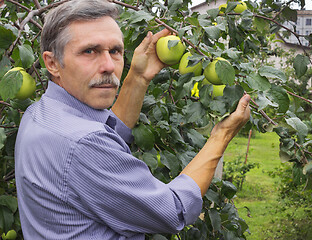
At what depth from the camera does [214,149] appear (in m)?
1.34

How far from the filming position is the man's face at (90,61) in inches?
48.2

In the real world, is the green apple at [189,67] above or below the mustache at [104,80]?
below

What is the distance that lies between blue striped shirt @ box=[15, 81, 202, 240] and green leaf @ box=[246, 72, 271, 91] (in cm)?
37

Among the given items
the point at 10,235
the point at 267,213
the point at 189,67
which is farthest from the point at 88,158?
the point at 267,213

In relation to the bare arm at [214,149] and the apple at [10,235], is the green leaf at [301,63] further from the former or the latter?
the apple at [10,235]

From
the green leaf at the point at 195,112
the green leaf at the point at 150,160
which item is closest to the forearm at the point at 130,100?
the green leaf at the point at 150,160

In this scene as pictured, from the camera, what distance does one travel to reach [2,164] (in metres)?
1.72

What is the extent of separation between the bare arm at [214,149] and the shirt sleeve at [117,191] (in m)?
0.13

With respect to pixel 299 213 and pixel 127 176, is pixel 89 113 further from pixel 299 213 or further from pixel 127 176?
pixel 299 213

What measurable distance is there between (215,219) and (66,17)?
109cm

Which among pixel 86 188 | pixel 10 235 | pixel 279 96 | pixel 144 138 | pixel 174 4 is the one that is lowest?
pixel 10 235

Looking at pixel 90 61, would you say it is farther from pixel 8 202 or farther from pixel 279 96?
pixel 8 202

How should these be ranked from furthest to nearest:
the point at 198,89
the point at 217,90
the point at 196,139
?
the point at 196,139 < the point at 198,89 < the point at 217,90

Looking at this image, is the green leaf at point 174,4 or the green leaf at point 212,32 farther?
the green leaf at point 174,4
